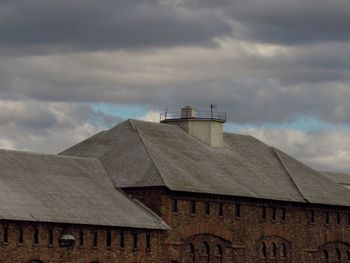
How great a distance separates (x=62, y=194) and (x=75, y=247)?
13.7 ft

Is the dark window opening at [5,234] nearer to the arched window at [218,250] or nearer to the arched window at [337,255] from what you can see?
the arched window at [218,250]

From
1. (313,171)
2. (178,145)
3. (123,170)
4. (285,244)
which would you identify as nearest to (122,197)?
(123,170)

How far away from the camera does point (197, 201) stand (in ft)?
270

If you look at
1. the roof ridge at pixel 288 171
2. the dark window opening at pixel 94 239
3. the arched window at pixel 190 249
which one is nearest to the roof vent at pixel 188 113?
the roof ridge at pixel 288 171

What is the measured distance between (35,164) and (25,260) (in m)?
9.98

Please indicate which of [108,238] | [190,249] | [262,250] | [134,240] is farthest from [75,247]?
[262,250]

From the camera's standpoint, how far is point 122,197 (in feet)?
263

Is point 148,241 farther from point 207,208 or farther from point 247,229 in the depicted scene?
point 247,229

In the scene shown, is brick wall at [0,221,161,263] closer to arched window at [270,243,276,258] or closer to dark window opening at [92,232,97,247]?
dark window opening at [92,232,97,247]

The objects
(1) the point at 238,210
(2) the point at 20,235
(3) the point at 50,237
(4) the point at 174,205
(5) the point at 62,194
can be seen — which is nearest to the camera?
(2) the point at 20,235

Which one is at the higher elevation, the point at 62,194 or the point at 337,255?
the point at 62,194

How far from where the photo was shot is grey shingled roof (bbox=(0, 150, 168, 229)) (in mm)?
71431

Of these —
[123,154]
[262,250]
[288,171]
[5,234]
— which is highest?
[288,171]

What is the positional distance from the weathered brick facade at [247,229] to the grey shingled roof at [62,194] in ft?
5.30
